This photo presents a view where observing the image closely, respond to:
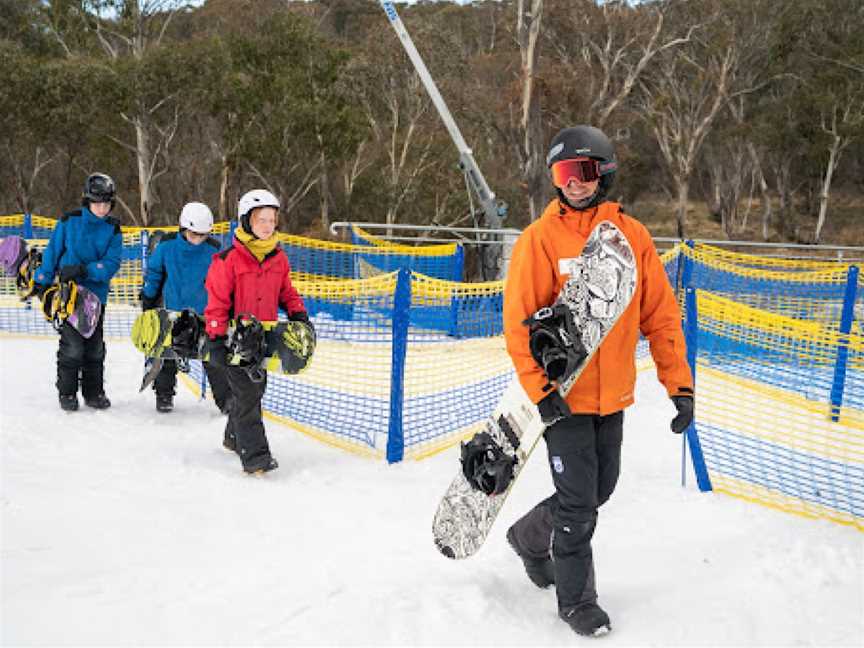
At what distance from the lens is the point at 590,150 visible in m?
3.06

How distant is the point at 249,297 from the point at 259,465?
101cm

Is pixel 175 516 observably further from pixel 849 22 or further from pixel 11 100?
pixel 849 22

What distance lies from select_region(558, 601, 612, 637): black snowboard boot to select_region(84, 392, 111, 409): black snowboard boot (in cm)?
436

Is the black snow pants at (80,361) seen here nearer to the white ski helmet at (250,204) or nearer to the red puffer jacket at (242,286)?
the red puffer jacket at (242,286)

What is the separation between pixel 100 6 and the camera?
28.3m

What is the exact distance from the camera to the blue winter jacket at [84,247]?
6070 millimetres

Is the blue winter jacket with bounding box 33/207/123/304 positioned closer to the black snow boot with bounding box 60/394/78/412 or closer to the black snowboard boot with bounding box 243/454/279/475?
the black snow boot with bounding box 60/394/78/412

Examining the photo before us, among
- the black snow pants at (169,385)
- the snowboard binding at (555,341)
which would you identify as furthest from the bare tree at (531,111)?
the snowboard binding at (555,341)

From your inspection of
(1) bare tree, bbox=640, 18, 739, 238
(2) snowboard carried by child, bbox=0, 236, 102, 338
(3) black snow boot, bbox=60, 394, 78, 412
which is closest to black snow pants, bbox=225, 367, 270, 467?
(2) snowboard carried by child, bbox=0, 236, 102, 338

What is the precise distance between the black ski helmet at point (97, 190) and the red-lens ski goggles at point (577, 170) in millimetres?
4027

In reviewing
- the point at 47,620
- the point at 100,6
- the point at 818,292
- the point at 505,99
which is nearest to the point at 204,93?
the point at 100,6

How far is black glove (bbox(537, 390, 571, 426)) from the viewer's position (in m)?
2.96

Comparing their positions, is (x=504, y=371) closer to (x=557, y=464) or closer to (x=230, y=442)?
(x=230, y=442)

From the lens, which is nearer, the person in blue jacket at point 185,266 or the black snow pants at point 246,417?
the black snow pants at point 246,417
